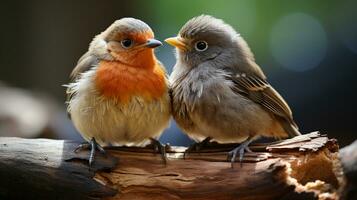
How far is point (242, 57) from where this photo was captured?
13.4 feet

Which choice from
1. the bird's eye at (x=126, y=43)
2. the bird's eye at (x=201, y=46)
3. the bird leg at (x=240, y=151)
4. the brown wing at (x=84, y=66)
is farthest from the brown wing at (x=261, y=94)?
the brown wing at (x=84, y=66)

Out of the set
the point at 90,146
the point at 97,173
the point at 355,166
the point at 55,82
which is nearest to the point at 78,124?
the point at 90,146

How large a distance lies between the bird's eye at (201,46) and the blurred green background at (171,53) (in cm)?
135

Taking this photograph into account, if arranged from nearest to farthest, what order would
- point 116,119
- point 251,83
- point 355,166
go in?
point 355,166 → point 116,119 → point 251,83

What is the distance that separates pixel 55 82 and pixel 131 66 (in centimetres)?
341

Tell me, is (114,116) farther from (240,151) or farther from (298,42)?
(298,42)

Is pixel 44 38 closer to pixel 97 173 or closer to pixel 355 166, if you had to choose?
pixel 97 173

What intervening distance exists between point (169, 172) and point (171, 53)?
2.26 meters

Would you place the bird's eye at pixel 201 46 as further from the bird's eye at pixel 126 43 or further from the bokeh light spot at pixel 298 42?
the bokeh light spot at pixel 298 42

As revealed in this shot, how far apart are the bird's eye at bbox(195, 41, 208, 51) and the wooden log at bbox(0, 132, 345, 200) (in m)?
0.82

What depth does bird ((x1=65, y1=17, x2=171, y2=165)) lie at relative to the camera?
3670 millimetres

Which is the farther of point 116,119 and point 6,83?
point 6,83

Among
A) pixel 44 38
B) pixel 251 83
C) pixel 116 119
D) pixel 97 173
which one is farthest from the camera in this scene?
pixel 44 38

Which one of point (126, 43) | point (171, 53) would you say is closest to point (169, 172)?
point (126, 43)
